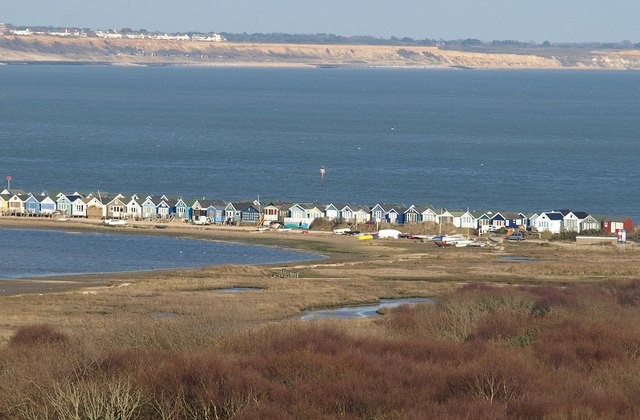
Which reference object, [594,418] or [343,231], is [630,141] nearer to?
[343,231]

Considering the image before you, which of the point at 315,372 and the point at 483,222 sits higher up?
the point at 483,222

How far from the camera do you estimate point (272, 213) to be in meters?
73.2

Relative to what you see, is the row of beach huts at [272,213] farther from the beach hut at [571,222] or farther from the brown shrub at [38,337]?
the brown shrub at [38,337]

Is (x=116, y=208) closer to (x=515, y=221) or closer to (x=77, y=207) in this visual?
(x=77, y=207)

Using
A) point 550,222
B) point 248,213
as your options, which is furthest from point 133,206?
point 550,222

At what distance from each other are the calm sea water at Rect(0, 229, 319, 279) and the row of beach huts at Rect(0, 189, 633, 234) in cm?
663

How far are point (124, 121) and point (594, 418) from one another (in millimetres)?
140837

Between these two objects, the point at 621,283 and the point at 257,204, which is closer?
the point at 621,283

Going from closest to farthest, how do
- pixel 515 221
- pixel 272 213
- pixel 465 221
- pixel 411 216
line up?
1. pixel 515 221
2. pixel 465 221
3. pixel 411 216
4. pixel 272 213

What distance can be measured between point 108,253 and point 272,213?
563 inches

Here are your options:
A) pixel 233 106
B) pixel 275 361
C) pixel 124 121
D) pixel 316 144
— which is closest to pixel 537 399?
pixel 275 361

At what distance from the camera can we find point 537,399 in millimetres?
21609

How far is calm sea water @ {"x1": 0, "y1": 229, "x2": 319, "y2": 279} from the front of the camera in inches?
2208

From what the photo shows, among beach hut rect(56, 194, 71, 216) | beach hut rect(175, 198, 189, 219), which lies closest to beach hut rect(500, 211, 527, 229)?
beach hut rect(175, 198, 189, 219)
